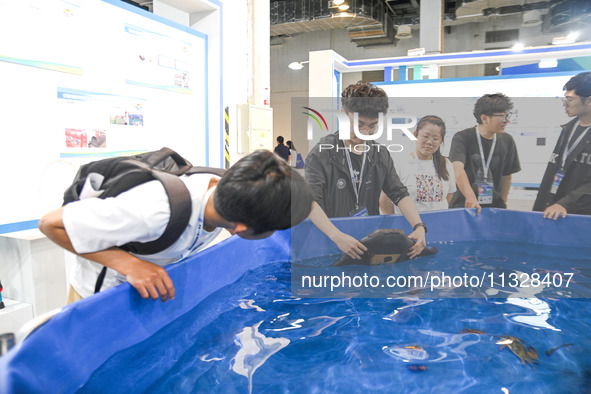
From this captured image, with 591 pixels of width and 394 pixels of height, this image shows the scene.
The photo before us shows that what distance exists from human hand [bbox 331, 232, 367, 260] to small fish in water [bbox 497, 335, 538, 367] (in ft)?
2.48

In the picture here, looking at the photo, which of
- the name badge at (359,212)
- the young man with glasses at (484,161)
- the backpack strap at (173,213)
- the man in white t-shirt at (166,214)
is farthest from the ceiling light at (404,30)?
the backpack strap at (173,213)

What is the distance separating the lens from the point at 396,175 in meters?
2.18

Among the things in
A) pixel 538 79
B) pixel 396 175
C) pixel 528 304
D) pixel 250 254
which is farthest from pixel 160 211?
pixel 538 79

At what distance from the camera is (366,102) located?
2.08 m

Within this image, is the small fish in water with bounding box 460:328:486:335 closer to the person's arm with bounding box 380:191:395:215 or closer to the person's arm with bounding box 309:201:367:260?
the person's arm with bounding box 309:201:367:260

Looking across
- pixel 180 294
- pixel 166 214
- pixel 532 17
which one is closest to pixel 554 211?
pixel 180 294

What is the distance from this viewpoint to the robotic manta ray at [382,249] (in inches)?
80.5

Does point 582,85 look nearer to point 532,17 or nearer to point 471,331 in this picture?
point 471,331

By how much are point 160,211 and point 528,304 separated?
4.99 ft

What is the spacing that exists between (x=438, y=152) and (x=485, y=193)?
1.24 feet

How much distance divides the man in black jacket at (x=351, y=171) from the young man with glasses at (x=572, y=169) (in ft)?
3.15

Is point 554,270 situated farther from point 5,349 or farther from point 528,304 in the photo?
point 5,349

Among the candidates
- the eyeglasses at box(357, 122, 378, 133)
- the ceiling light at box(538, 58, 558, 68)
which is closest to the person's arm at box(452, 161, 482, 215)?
the eyeglasses at box(357, 122, 378, 133)

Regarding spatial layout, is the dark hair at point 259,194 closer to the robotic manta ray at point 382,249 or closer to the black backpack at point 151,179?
the black backpack at point 151,179
